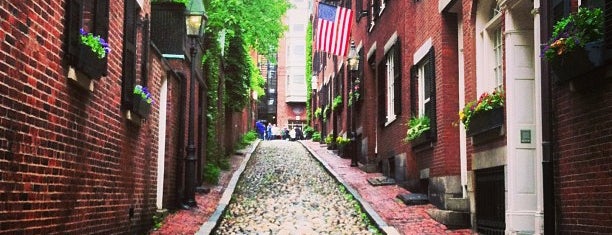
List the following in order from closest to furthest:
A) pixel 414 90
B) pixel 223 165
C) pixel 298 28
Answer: pixel 414 90 → pixel 223 165 → pixel 298 28

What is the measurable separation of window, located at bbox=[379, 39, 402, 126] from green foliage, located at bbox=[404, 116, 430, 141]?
1977mm

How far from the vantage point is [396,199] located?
1526cm

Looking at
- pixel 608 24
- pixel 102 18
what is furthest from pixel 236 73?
pixel 608 24

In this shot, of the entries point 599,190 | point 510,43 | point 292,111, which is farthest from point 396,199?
point 292,111

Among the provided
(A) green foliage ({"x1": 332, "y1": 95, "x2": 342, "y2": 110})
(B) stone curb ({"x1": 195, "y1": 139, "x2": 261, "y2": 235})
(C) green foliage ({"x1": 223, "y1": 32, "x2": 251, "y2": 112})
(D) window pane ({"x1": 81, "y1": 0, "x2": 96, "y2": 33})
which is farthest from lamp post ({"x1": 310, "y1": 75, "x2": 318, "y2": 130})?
(D) window pane ({"x1": 81, "y1": 0, "x2": 96, "y2": 33})

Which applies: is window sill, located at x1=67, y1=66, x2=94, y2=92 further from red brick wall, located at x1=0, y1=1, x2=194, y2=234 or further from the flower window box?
the flower window box

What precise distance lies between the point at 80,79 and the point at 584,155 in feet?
16.4

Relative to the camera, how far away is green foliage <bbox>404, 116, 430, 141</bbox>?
14.4 metres

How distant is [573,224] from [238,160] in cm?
1945

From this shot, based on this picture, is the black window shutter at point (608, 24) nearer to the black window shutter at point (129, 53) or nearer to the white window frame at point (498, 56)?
the white window frame at point (498, 56)

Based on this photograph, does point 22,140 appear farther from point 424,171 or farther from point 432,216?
point 424,171

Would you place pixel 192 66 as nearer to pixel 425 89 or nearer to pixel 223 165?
pixel 425 89

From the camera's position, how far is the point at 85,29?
7.65 meters

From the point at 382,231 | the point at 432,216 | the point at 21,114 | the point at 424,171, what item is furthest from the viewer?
the point at 424,171
